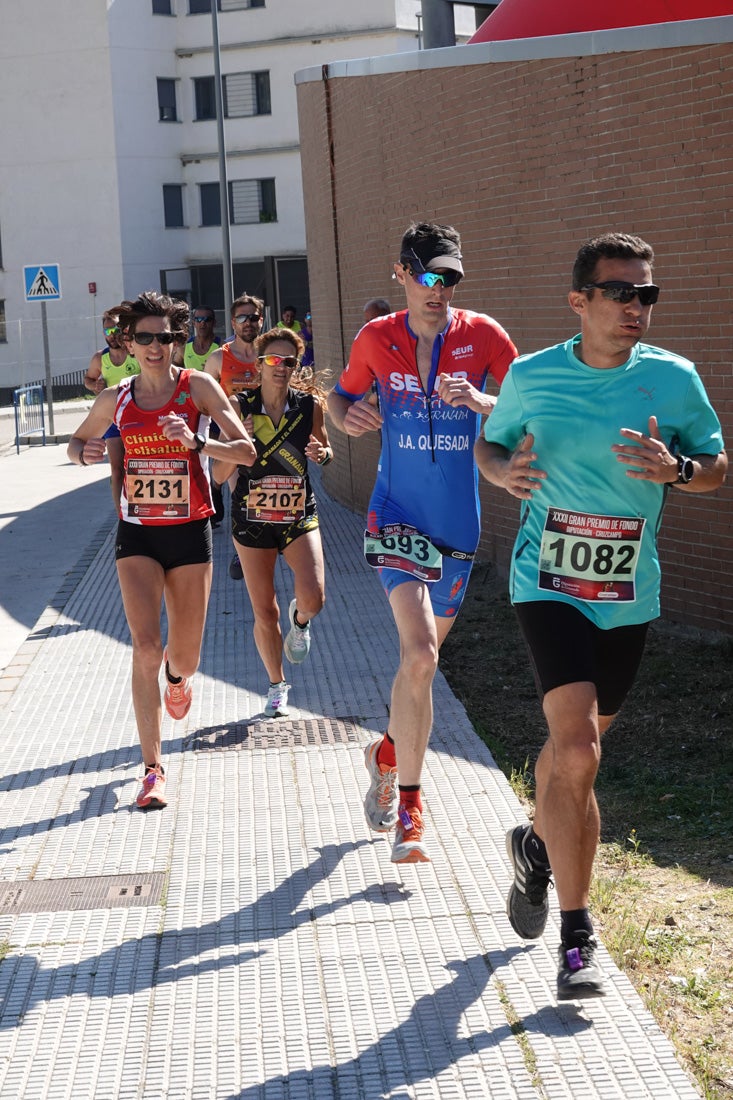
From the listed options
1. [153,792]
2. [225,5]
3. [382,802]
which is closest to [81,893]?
[153,792]

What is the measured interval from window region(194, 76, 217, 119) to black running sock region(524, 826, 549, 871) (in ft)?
166

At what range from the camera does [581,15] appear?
1073 cm

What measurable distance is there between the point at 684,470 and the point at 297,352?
151 inches

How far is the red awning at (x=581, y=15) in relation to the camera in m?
10.0

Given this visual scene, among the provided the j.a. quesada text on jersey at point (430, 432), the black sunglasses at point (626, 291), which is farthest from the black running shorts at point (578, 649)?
the j.a. quesada text on jersey at point (430, 432)

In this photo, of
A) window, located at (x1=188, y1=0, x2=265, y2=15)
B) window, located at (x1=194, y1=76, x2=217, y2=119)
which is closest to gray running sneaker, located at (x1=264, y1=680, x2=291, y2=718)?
window, located at (x1=194, y1=76, x2=217, y2=119)

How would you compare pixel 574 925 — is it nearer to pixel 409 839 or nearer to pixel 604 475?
pixel 409 839

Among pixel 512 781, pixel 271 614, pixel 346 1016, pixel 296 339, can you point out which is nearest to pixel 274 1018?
pixel 346 1016

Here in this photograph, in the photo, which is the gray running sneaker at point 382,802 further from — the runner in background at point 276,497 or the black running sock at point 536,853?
the runner in background at point 276,497

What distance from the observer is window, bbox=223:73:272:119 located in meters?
51.4

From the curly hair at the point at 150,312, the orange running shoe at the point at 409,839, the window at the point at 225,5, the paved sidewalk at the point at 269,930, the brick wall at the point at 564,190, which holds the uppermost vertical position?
the window at the point at 225,5

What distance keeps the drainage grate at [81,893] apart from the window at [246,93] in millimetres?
49261

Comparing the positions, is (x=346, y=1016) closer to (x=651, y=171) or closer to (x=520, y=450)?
(x=520, y=450)

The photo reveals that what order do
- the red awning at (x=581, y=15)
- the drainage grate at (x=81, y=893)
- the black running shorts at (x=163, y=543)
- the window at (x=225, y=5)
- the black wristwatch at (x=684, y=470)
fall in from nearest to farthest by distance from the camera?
the black wristwatch at (x=684, y=470) → the drainage grate at (x=81, y=893) → the black running shorts at (x=163, y=543) → the red awning at (x=581, y=15) → the window at (x=225, y=5)
